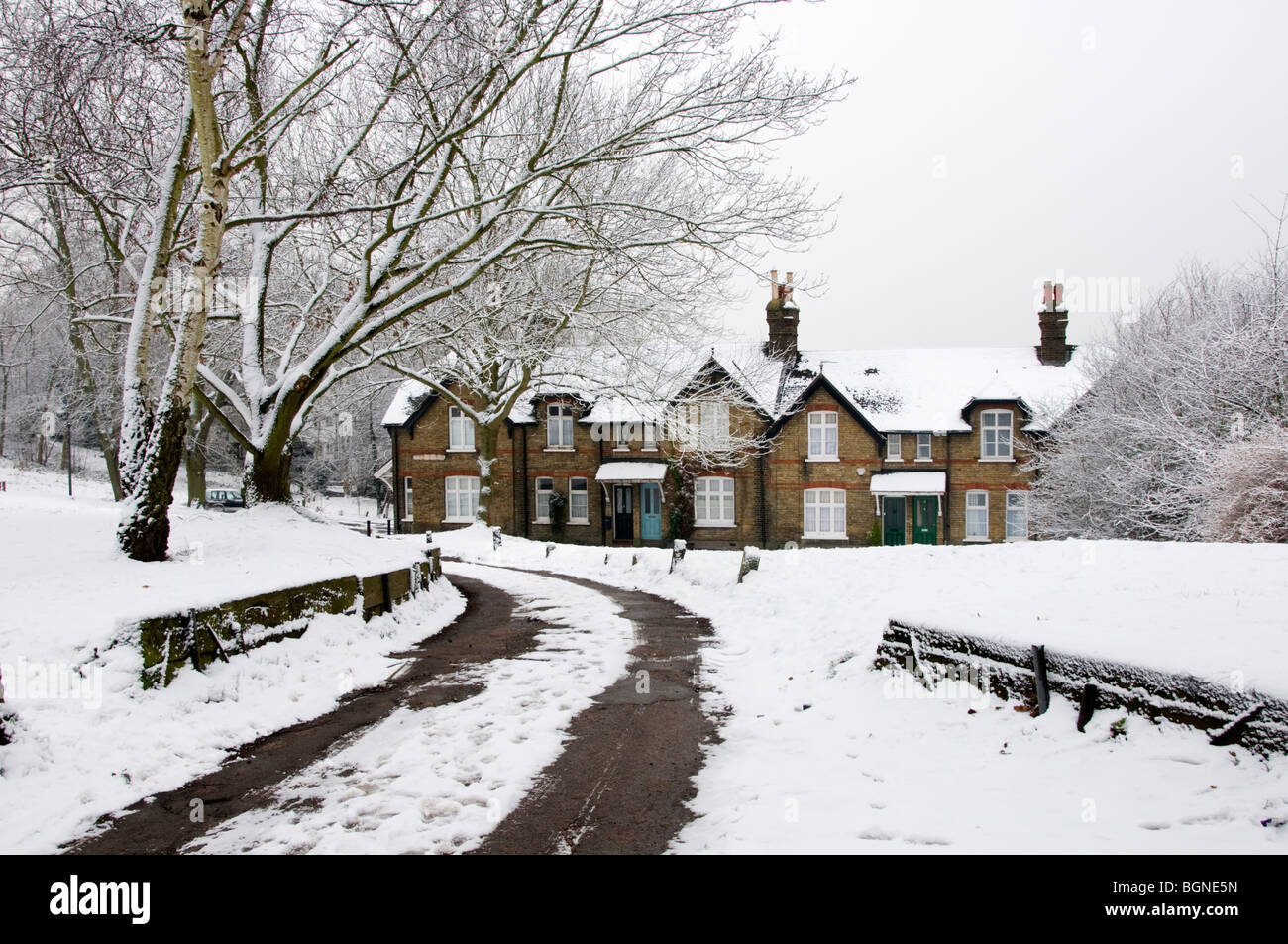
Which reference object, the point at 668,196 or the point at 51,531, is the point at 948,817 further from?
the point at 668,196

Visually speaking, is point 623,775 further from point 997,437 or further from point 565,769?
point 997,437

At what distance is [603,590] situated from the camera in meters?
18.3

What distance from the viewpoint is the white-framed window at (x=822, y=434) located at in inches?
1367

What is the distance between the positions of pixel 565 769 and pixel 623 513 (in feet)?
102

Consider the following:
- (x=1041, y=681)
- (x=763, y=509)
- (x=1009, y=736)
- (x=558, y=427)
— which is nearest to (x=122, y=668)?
(x=1009, y=736)

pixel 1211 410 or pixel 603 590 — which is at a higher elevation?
pixel 1211 410

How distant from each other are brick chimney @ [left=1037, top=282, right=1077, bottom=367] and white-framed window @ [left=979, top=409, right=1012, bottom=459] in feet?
14.1

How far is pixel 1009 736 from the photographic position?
5.87 m

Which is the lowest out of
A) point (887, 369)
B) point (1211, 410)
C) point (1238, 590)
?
point (1238, 590)

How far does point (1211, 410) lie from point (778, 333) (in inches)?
867

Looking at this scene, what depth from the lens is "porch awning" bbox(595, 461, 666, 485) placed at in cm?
3503

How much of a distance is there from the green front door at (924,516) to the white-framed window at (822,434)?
13.5 ft

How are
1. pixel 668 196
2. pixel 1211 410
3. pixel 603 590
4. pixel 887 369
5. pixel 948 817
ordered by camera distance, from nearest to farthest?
1. pixel 948 817
2. pixel 1211 410
3. pixel 603 590
4. pixel 668 196
5. pixel 887 369
